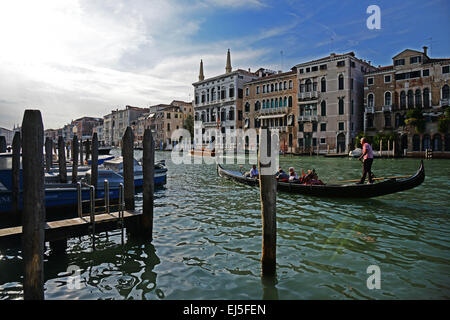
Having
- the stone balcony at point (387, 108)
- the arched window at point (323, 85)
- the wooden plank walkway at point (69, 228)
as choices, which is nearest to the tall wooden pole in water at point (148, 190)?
the wooden plank walkway at point (69, 228)

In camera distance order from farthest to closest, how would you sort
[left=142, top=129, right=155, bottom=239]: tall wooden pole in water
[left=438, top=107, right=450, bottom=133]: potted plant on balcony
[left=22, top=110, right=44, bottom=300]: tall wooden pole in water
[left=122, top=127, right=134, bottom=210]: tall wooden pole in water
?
[left=438, top=107, right=450, bottom=133]: potted plant on balcony, [left=122, top=127, right=134, bottom=210]: tall wooden pole in water, [left=142, top=129, right=155, bottom=239]: tall wooden pole in water, [left=22, top=110, right=44, bottom=300]: tall wooden pole in water

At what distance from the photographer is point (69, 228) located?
14.1ft

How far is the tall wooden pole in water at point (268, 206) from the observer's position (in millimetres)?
3492

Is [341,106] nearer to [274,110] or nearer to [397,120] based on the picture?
[397,120]

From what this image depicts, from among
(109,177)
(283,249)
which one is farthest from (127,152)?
(109,177)

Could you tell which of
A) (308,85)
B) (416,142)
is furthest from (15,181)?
(308,85)

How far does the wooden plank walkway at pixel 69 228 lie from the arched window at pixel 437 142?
25824 millimetres

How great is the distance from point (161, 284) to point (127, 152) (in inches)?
98.7

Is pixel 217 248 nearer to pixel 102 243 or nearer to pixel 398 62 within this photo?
pixel 102 243

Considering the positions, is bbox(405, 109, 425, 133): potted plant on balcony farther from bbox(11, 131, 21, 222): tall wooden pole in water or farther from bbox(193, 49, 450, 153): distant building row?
bbox(11, 131, 21, 222): tall wooden pole in water

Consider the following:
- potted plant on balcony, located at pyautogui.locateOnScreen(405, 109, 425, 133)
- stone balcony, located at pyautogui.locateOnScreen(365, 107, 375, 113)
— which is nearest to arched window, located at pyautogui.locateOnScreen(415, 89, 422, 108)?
potted plant on balcony, located at pyautogui.locateOnScreen(405, 109, 425, 133)

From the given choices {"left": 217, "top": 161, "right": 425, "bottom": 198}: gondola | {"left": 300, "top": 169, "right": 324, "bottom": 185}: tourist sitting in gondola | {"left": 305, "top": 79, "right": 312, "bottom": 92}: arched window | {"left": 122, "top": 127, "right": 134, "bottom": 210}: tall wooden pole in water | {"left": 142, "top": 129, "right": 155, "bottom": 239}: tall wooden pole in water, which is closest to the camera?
{"left": 142, "top": 129, "right": 155, "bottom": 239}: tall wooden pole in water

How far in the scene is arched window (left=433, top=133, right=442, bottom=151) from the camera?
78.3 feet

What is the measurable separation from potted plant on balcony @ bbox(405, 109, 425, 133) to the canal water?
2025 cm
